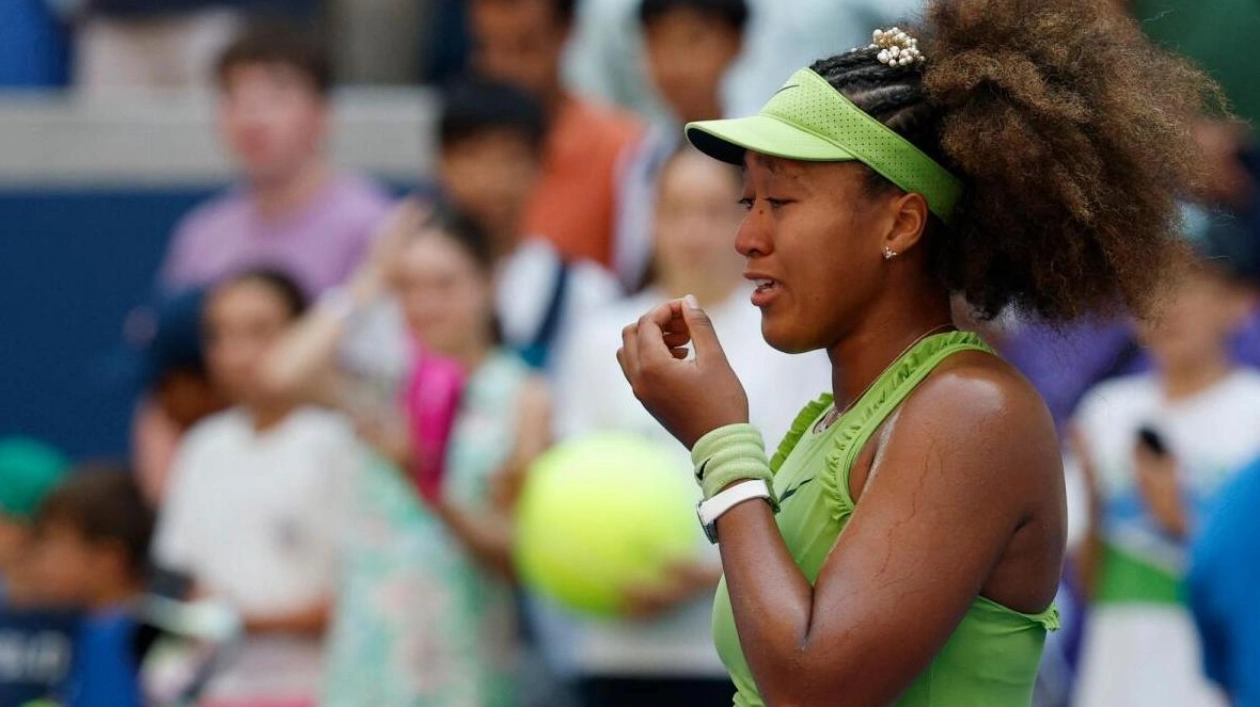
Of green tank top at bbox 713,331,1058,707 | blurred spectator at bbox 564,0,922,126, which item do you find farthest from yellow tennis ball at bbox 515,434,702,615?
green tank top at bbox 713,331,1058,707

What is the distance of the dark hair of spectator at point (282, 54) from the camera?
6.82 m

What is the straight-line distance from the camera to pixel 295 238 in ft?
21.6

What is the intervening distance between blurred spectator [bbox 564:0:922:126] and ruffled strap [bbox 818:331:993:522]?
306cm

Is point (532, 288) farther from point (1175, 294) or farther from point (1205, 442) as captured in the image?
point (1175, 294)

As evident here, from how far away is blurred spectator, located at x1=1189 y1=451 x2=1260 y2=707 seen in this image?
3912 mm

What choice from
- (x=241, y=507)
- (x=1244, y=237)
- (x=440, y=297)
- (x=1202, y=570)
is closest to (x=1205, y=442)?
(x=1244, y=237)

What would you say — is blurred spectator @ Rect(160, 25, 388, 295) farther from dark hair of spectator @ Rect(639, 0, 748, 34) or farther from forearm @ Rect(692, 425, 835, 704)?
forearm @ Rect(692, 425, 835, 704)

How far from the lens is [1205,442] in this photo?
16.8ft

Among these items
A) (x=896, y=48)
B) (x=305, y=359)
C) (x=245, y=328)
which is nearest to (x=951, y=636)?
(x=896, y=48)

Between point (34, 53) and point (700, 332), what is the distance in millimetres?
6288

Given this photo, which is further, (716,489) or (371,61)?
(371,61)

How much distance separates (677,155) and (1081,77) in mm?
3094

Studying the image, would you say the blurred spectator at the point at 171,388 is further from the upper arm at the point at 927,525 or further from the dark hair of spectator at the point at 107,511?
the upper arm at the point at 927,525

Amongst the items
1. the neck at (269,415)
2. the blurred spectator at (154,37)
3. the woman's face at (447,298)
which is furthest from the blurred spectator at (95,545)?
the blurred spectator at (154,37)
